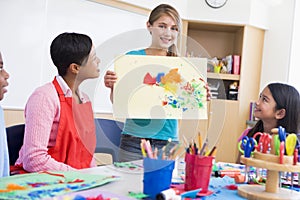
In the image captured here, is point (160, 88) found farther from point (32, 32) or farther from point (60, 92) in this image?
point (32, 32)

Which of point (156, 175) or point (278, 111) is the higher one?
point (278, 111)

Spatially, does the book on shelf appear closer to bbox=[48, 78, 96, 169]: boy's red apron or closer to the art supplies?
bbox=[48, 78, 96, 169]: boy's red apron

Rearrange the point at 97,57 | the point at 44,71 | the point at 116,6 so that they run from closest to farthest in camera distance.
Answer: the point at 97,57 < the point at 44,71 < the point at 116,6

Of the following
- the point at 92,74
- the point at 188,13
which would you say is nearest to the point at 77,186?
the point at 92,74

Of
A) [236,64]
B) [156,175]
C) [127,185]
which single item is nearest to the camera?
[156,175]

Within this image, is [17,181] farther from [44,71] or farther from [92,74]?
[44,71]

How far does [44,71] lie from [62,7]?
0.49 m

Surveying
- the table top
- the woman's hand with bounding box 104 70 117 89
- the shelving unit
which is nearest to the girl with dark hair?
the table top

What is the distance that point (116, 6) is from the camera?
3039 millimetres

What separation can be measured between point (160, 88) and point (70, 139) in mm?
316

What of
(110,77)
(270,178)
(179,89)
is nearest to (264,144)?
(270,178)

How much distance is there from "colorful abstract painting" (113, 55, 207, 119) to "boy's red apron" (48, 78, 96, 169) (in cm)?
12

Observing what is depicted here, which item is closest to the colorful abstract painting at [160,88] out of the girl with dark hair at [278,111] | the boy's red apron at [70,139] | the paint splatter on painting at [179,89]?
the paint splatter on painting at [179,89]

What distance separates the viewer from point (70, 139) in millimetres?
1121
